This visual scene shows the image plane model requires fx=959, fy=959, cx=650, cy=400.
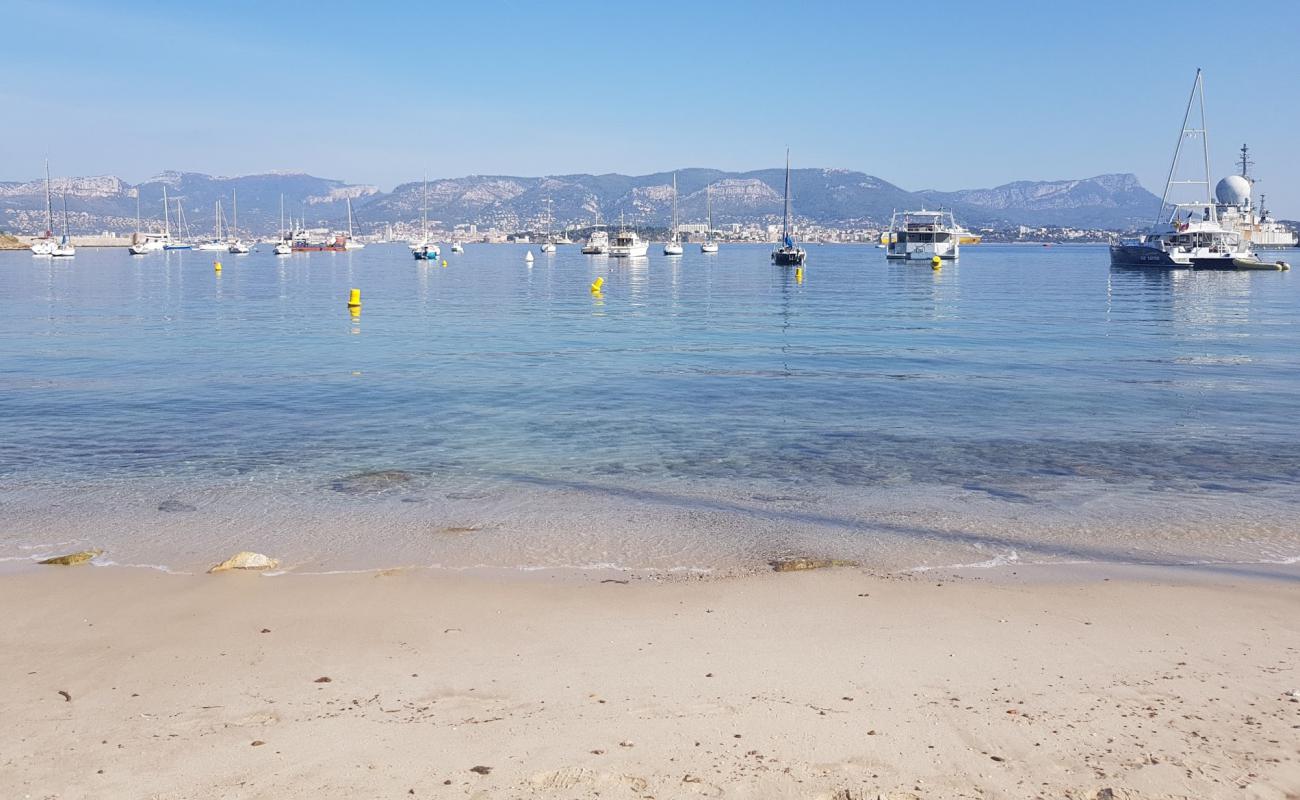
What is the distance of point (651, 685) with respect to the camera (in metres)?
6.98

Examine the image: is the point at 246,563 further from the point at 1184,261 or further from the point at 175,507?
the point at 1184,261

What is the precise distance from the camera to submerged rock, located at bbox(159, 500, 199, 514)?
40.9 feet

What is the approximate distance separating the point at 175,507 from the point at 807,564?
27.1 feet

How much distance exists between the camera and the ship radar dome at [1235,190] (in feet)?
463

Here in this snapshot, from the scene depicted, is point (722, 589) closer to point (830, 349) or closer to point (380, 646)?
point (380, 646)

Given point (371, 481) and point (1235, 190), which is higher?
point (1235, 190)

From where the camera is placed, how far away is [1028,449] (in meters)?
16.5

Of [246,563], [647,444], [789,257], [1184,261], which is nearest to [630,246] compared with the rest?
[789,257]

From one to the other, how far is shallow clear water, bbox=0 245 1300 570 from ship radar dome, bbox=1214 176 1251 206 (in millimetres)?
122605

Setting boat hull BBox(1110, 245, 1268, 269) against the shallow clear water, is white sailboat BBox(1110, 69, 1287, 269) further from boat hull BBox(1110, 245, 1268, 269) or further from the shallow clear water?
the shallow clear water

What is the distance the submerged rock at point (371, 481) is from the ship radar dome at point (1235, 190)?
512 feet

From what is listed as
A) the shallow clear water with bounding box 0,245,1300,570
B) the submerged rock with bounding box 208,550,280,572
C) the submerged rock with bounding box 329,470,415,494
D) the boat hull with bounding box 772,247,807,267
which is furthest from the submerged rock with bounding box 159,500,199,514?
the boat hull with bounding box 772,247,807,267

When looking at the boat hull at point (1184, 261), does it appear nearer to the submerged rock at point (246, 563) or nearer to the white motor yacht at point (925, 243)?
the white motor yacht at point (925, 243)

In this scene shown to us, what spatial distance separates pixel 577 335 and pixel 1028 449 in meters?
22.9
